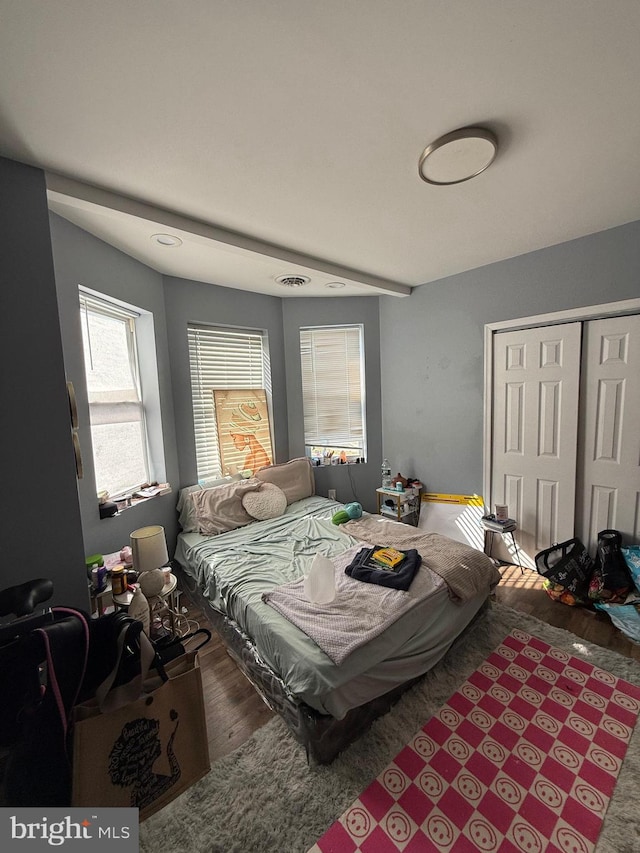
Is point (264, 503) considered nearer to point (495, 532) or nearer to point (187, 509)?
point (187, 509)

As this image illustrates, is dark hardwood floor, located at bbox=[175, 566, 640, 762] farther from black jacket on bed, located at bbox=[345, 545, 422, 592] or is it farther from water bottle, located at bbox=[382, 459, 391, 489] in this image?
water bottle, located at bbox=[382, 459, 391, 489]

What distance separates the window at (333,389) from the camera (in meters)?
3.70

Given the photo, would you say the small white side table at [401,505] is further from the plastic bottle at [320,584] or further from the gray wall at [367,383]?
the plastic bottle at [320,584]

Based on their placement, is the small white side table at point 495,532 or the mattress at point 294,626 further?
the small white side table at point 495,532

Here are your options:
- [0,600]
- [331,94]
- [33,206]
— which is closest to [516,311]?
[331,94]

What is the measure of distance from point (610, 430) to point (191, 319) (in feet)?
11.8

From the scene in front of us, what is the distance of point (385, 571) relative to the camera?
74.0 inches

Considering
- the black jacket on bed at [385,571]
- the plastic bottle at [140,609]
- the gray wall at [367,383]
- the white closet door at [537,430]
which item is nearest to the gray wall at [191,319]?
the gray wall at [367,383]

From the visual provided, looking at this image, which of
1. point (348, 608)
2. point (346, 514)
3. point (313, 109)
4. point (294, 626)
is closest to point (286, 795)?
point (294, 626)

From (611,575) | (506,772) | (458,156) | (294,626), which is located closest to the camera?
(506,772)

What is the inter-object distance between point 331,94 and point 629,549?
321cm

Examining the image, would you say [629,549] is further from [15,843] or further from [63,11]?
[63,11]

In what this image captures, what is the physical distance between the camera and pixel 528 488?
283 centimetres

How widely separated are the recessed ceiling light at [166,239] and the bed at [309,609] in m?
1.96
